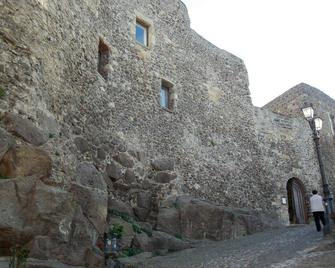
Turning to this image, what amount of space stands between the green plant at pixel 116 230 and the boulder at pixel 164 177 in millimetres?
3175

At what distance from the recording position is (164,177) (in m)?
13.5

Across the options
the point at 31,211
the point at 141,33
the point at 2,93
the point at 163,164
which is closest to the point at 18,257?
the point at 31,211

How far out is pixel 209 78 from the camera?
17625mm

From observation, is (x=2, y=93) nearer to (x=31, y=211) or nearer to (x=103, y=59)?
(x=31, y=211)

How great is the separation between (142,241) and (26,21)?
18.8ft

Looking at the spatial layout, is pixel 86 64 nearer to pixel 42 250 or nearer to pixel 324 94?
pixel 42 250

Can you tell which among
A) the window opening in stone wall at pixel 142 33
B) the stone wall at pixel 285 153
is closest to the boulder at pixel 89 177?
the window opening in stone wall at pixel 142 33

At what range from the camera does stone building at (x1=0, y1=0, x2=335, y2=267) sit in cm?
821

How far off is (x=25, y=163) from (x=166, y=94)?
26.5ft

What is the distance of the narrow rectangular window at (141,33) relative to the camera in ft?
49.3

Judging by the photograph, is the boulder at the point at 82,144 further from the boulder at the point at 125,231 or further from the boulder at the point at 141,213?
the boulder at the point at 141,213

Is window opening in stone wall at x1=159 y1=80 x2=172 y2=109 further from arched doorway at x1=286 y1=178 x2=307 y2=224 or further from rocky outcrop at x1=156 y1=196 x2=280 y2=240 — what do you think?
arched doorway at x1=286 y1=178 x2=307 y2=224

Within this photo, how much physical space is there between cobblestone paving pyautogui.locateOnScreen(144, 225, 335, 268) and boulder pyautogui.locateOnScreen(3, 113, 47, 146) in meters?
3.49

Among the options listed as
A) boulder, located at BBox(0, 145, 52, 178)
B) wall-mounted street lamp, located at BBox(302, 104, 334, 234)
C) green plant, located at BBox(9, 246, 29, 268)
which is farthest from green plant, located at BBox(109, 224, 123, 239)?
wall-mounted street lamp, located at BBox(302, 104, 334, 234)
